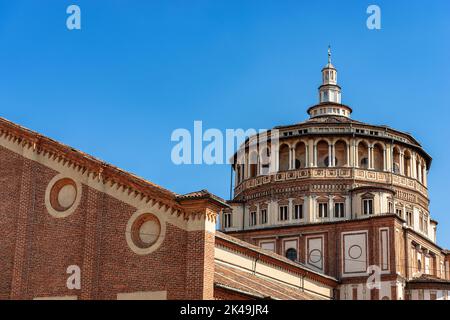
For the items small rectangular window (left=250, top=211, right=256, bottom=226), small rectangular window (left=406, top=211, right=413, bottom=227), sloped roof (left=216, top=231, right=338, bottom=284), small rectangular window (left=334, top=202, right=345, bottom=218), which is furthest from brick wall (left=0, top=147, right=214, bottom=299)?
small rectangular window (left=406, top=211, right=413, bottom=227)

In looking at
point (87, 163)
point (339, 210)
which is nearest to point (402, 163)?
point (339, 210)

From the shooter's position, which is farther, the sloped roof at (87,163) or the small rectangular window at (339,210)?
the small rectangular window at (339,210)

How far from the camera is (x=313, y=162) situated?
186ft

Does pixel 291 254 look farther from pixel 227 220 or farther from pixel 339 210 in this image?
pixel 227 220

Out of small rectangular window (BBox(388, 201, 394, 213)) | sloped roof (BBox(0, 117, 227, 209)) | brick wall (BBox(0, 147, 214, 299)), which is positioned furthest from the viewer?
small rectangular window (BBox(388, 201, 394, 213))

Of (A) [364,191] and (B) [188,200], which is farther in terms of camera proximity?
(A) [364,191]

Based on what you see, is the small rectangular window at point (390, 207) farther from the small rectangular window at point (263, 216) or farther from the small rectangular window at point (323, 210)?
the small rectangular window at point (263, 216)

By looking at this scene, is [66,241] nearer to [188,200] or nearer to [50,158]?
[50,158]

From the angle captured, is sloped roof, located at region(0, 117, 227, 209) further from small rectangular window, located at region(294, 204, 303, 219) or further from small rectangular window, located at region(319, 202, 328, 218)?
small rectangular window, located at region(319, 202, 328, 218)

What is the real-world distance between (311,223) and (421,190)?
10.1 metres

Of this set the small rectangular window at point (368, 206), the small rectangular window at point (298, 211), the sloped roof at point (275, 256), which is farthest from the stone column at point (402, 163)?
the sloped roof at point (275, 256)
